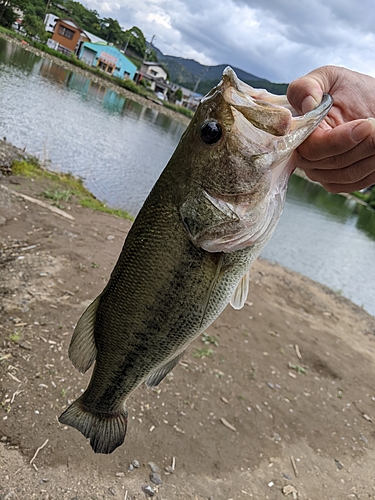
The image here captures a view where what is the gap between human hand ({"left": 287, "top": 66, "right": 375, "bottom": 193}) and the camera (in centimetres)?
186

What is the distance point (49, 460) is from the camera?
3.64 m

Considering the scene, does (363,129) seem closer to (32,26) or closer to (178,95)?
(32,26)

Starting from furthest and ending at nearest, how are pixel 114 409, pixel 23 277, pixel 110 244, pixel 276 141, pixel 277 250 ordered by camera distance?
pixel 277 250
pixel 110 244
pixel 23 277
pixel 114 409
pixel 276 141

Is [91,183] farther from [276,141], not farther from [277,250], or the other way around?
[276,141]

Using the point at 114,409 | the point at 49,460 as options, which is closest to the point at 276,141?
the point at 114,409

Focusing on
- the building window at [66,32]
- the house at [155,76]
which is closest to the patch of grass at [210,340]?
the building window at [66,32]

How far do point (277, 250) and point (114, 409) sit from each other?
49.2 ft

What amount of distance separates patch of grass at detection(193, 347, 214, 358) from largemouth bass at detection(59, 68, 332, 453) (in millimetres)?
3840

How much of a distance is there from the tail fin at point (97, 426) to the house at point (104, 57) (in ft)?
244

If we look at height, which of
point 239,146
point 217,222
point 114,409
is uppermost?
point 239,146

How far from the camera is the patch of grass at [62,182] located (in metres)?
10.6

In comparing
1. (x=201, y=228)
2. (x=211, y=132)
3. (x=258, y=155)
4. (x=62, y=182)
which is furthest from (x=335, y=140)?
(x=62, y=182)

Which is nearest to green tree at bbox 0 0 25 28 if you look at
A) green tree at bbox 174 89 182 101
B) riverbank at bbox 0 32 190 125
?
riverbank at bbox 0 32 190 125

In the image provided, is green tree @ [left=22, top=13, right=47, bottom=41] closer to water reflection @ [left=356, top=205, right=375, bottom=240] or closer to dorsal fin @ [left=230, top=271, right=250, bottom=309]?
water reflection @ [left=356, top=205, right=375, bottom=240]
